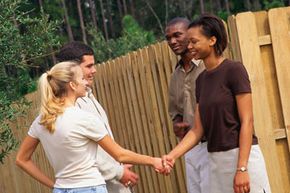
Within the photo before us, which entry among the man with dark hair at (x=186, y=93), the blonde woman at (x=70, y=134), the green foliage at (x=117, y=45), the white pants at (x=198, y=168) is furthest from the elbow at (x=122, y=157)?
the green foliage at (x=117, y=45)

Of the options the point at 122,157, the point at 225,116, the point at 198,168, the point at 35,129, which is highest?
the point at 35,129

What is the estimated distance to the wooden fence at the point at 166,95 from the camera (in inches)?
238

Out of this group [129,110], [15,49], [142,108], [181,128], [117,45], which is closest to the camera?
[181,128]

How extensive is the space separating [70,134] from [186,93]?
148 cm

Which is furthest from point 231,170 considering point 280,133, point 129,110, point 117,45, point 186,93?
point 117,45

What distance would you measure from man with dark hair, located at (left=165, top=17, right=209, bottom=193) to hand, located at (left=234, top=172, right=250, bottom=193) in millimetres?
913

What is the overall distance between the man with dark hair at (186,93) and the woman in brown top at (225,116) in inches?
26.4

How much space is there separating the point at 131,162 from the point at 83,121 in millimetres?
469

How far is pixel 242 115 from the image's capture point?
459 cm

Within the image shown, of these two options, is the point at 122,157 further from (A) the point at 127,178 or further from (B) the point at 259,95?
(B) the point at 259,95

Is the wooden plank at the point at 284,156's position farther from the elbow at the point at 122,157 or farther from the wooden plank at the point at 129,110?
the wooden plank at the point at 129,110

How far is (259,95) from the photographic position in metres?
6.02

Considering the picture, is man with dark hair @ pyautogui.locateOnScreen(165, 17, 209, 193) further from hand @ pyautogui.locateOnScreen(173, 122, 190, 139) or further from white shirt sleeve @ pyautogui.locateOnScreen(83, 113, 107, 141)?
white shirt sleeve @ pyautogui.locateOnScreen(83, 113, 107, 141)

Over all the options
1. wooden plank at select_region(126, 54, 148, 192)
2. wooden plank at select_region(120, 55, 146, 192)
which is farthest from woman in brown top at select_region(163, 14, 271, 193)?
wooden plank at select_region(120, 55, 146, 192)
